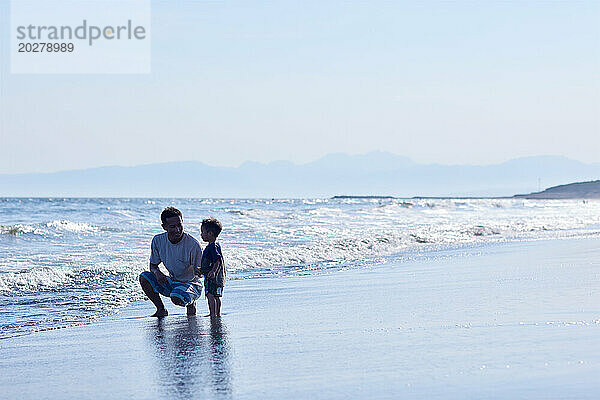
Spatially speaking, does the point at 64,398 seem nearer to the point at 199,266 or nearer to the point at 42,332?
the point at 42,332

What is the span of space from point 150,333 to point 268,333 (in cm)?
106

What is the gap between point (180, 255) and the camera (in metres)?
8.36

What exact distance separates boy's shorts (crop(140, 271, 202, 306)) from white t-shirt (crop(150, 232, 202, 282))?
0.28ft

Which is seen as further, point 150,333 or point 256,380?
point 150,333

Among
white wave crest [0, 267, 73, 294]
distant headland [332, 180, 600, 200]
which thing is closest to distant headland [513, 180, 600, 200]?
distant headland [332, 180, 600, 200]

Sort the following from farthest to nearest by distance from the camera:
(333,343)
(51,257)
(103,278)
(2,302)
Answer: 1. (51,257)
2. (103,278)
3. (2,302)
4. (333,343)

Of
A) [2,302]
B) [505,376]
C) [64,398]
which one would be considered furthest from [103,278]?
[505,376]

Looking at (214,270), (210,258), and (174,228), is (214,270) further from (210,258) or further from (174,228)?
(174,228)

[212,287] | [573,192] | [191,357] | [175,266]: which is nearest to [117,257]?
[175,266]

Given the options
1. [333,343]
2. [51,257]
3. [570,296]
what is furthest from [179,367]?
[51,257]

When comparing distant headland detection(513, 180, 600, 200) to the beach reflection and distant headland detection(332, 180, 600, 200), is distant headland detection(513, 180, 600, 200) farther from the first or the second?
the beach reflection

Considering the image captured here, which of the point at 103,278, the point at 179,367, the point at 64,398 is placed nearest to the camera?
the point at 64,398

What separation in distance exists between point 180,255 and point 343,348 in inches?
115

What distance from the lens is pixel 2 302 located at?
389 inches
